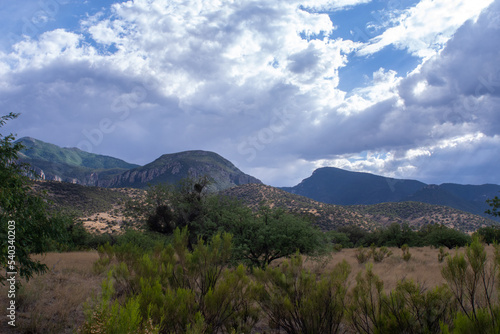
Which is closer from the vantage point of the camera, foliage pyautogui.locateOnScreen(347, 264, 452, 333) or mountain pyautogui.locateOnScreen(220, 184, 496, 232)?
foliage pyautogui.locateOnScreen(347, 264, 452, 333)

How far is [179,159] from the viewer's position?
190 metres

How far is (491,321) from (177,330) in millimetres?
4902

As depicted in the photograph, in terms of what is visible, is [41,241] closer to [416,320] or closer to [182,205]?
[416,320]

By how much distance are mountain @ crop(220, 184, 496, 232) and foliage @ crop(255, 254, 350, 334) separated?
55.0 meters

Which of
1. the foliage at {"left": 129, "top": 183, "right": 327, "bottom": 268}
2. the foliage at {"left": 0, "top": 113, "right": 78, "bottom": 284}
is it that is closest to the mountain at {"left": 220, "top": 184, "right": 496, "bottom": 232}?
the foliage at {"left": 129, "top": 183, "right": 327, "bottom": 268}

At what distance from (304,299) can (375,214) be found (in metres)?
94.0

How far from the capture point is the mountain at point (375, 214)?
6812 cm

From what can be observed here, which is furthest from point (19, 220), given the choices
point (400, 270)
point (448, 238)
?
point (448, 238)

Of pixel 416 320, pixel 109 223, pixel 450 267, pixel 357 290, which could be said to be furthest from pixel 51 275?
pixel 109 223

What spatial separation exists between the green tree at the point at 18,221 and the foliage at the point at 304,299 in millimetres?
5576

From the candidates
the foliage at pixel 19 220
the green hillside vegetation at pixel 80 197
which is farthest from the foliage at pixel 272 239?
the green hillside vegetation at pixel 80 197

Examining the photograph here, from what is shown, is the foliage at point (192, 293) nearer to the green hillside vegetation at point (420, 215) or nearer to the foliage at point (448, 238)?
the foliage at point (448, 238)

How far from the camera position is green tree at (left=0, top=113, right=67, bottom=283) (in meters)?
5.88

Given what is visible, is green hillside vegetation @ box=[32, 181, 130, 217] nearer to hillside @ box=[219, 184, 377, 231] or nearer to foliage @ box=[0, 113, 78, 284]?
hillside @ box=[219, 184, 377, 231]
